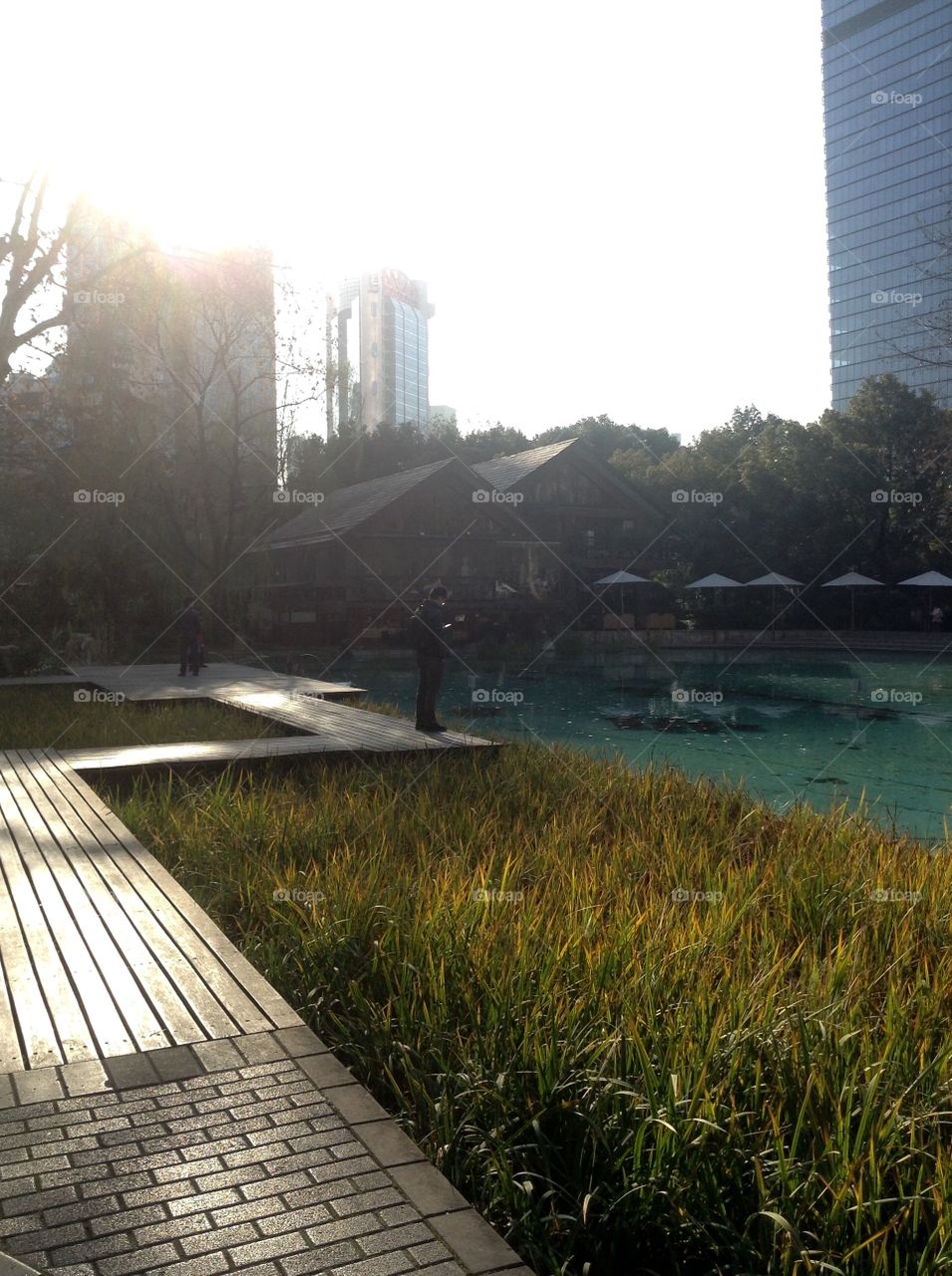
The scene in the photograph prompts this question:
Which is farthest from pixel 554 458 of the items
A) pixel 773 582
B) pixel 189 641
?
pixel 189 641

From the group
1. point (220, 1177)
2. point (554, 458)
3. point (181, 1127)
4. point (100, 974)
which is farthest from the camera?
point (554, 458)

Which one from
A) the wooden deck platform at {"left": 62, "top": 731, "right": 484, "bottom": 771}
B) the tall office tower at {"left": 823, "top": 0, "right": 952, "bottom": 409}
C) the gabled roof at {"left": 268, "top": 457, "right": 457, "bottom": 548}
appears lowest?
the wooden deck platform at {"left": 62, "top": 731, "right": 484, "bottom": 771}

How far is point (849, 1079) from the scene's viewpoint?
10.3 ft

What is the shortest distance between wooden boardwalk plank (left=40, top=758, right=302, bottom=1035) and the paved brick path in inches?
12.6

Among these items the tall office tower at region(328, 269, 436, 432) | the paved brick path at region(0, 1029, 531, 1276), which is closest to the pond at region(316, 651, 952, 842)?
the paved brick path at region(0, 1029, 531, 1276)

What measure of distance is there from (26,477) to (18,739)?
11.3 meters

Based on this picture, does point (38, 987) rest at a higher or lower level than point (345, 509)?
lower

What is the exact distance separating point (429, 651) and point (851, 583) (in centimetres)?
2697

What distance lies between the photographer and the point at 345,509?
132 ft

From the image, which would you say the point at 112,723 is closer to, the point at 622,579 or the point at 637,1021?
the point at 637,1021

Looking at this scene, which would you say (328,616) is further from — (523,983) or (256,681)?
(523,983)

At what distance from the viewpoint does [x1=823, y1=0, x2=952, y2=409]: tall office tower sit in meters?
84.8

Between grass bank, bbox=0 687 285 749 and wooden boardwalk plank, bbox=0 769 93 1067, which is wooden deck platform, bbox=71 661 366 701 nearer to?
grass bank, bbox=0 687 285 749

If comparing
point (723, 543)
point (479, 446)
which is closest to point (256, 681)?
point (723, 543)
